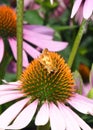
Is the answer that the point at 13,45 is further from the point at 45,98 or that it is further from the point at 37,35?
the point at 45,98

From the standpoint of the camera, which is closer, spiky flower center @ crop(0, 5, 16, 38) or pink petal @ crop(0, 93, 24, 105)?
pink petal @ crop(0, 93, 24, 105)

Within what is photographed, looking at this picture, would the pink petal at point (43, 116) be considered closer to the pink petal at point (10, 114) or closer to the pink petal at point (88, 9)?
the pink petal at point (10, 114)

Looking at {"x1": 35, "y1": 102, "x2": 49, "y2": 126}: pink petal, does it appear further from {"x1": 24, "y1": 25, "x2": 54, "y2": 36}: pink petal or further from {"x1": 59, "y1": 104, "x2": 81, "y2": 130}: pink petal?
{"x1": 24, "y1": 25, "x2": 54, "y2": 36}: pink petal

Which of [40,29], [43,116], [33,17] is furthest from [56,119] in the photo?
[33,17]

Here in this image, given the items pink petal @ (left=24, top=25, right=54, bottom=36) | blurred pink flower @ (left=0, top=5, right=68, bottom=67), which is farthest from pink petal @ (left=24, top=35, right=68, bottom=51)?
pink petal @ (left=24, top=25, right=54, bottom=36)

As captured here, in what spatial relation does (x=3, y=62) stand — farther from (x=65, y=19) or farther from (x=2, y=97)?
(x=65, y=19)

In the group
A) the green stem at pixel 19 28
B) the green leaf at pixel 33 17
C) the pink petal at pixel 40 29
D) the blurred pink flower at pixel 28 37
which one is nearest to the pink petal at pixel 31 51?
the blurred pink flower at pixel 28 37

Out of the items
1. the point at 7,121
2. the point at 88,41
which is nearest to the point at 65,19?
the point at 88,41

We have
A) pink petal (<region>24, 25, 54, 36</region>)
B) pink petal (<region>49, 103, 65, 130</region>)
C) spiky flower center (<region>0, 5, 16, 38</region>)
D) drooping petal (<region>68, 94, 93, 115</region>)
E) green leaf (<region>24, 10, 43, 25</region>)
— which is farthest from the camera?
green leaf (<region>24, 10, 43, 25</region>)
